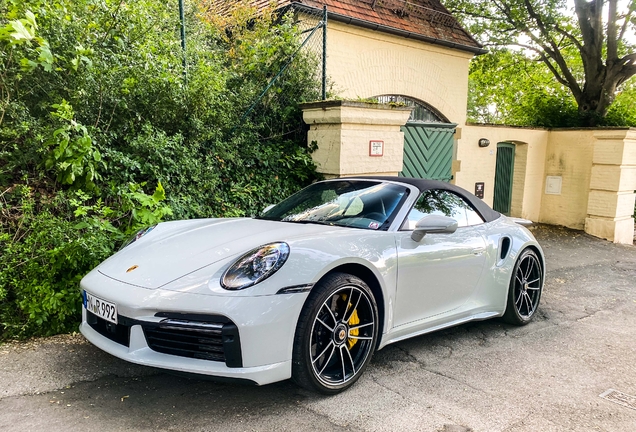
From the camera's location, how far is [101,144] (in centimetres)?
523

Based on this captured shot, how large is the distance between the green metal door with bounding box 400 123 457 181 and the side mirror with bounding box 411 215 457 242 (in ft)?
17.2

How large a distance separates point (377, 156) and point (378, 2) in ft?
15.9

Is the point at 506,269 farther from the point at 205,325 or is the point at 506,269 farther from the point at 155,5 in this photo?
the point at 155,5

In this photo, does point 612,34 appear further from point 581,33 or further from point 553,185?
point 553,185

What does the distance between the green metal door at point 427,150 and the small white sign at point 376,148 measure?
1747mm

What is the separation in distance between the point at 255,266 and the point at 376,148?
4485mm

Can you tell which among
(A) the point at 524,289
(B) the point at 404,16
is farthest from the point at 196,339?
(B) the point at 404,16

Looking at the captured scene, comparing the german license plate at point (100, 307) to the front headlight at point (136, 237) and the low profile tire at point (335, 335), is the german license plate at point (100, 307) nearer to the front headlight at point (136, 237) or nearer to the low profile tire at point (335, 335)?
the front headlight at point (136, 237)

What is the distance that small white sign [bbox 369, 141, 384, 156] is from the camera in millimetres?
6922

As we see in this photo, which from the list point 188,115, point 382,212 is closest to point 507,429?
point 382,212

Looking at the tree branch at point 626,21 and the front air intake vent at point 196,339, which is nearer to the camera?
the front air intake vent at point 196,339

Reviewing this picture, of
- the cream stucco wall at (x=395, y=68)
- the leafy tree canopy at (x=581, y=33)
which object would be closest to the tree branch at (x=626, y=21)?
the leafy tree canopy at (x=581, y=33)

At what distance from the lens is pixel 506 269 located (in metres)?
4.33

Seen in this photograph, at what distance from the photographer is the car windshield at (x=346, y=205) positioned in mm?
3674
